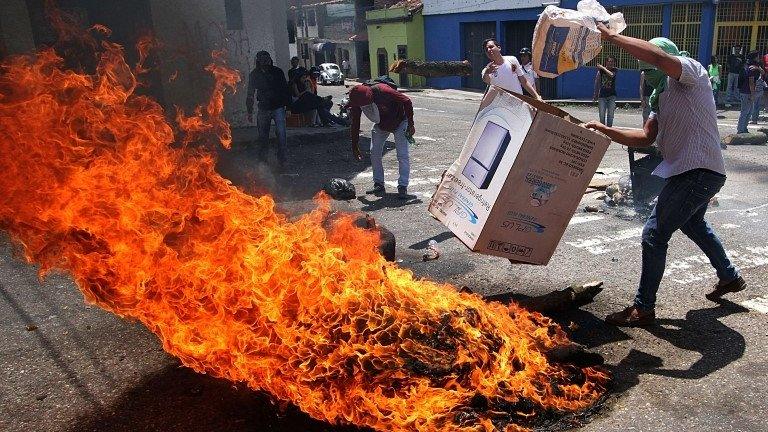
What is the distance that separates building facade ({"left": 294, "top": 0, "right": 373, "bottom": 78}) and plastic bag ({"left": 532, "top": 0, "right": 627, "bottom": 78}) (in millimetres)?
39239

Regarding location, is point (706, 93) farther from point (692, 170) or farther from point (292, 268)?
point (292, 268)

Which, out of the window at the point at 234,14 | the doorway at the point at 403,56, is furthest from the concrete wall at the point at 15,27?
the doorway at the point at 403,56

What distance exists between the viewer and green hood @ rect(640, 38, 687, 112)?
402 centimetres

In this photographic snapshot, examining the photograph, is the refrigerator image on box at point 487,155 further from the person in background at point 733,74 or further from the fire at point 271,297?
the person in background at point 733,74

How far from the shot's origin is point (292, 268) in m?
4.05

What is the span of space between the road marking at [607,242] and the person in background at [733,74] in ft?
45.8

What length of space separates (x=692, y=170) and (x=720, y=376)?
4.62 feet

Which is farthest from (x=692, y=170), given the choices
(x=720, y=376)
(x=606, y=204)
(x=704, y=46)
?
(x=704, y=46)

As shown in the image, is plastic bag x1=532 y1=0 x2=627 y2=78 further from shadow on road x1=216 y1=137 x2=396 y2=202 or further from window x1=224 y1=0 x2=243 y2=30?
window x1=224 y1=0 x2=243 y2=30

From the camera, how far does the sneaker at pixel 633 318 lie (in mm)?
4340

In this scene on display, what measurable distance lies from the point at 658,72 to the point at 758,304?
6.69ft

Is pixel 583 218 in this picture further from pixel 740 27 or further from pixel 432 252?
pixel 740 27

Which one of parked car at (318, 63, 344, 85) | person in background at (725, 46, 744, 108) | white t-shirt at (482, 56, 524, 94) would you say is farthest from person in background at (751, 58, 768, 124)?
parked car at (318, 63, 344, 85)

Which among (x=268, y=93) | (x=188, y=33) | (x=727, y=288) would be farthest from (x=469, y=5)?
(x=727, y=288)
